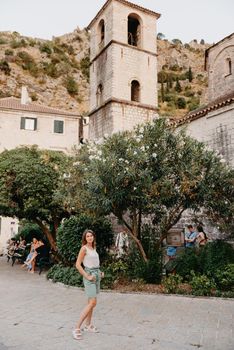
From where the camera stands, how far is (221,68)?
21.6 meters

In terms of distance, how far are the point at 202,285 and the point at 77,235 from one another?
4897 mm

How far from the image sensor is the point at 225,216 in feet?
34.6

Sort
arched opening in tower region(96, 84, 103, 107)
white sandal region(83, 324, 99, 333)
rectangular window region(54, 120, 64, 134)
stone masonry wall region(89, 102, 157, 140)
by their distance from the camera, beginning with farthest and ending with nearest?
rectangular window region(54, 120, 64, 134), arched opening in tower region(96, 84, 103, 107), stone masonry wall region(89, 102, 157, 140), white sandal region(83, 324, 99, 333)

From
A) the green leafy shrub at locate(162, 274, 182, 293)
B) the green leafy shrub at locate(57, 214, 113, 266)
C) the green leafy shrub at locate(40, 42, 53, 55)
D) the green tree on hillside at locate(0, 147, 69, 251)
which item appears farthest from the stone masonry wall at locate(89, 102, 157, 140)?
the green leafy shrub at locate(40, 42, 53, 55)

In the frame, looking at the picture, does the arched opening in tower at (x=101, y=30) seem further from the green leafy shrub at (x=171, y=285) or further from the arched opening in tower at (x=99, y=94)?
the green leafy shrub at (x=171, y=285)

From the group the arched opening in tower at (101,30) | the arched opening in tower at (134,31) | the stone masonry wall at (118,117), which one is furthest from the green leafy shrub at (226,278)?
the arched opening in tower at (101,30)

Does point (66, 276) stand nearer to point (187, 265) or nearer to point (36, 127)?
point (187, 265)

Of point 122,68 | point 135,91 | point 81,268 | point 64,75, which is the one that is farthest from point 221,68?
point 64,75

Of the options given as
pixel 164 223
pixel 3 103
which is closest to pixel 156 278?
pixel 164 223

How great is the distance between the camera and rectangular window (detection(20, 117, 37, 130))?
29609 mm

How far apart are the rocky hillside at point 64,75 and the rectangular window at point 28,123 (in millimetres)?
20045

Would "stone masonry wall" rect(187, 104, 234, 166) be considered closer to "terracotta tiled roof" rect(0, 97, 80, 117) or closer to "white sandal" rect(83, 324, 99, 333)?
"white sandal" rect(83, 324, 99, 333)

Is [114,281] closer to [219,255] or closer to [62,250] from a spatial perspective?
[62,250]

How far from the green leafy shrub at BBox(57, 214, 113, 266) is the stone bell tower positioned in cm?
837
